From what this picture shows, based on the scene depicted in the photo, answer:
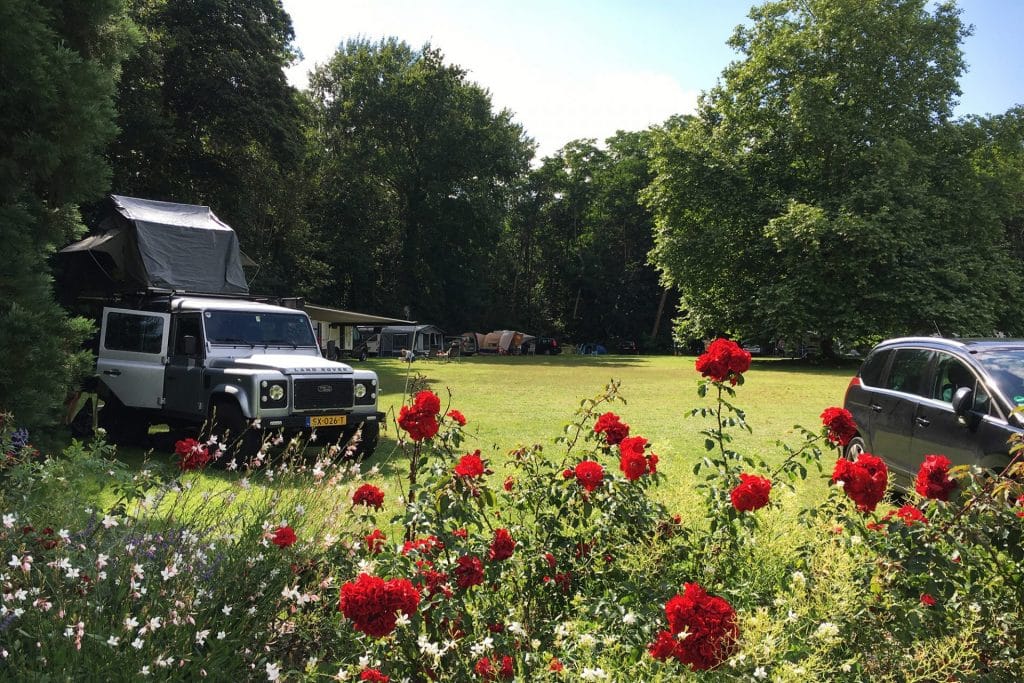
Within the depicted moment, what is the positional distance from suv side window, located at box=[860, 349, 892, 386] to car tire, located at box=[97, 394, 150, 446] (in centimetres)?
947

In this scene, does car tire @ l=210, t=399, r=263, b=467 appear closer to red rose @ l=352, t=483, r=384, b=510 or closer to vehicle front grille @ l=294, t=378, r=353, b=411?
vehicle front grille @ l=294, t=378, r=353, b=411

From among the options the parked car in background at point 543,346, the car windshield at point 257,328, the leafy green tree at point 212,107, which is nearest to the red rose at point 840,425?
the car windshield at point 257,328

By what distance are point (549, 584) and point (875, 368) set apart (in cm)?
652

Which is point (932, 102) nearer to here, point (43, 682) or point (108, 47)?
point (108, 47)

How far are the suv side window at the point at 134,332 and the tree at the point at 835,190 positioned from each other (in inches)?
1102

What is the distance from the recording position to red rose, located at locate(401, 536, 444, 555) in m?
3.11

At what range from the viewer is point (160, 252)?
39.7 ft

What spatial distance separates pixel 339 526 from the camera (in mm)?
3875

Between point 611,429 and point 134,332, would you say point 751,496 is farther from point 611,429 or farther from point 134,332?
point 134,332

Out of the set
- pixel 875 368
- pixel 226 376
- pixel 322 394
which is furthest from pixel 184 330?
pixel 875 368

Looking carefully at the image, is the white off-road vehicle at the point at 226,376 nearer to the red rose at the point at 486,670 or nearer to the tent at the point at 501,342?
the red rose at the point at 486,670

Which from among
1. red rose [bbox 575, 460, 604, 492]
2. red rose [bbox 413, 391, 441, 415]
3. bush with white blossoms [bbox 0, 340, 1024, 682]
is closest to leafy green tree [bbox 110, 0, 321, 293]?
red rose [bbox 413, 391, 441, 415]

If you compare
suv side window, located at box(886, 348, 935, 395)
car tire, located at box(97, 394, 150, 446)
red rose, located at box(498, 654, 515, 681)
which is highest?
suv side window, located at box(886, 348, 935, 395)

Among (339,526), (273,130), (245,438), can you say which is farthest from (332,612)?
(273,130)
